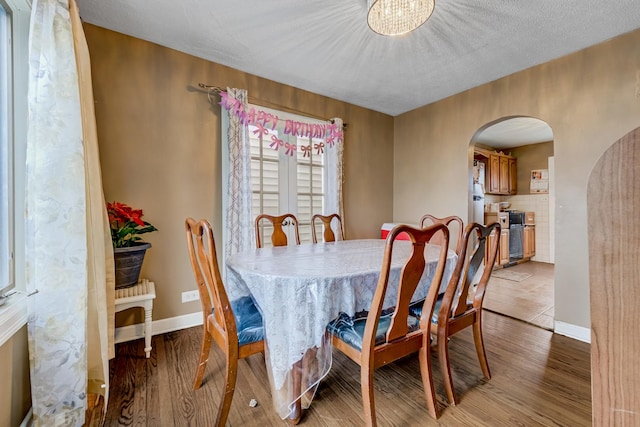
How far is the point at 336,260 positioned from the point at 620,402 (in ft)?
4.38

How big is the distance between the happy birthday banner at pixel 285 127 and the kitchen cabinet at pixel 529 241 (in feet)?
14.7

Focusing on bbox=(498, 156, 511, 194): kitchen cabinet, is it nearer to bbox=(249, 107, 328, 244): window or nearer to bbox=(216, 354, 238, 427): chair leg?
bbox=(249, 107, 328, 244): window

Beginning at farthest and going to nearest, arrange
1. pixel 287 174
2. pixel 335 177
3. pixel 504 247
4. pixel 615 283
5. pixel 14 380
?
pixel 504 247
pixel 335 177
pixel 287 174
pixel 14 380
pixel 615 283

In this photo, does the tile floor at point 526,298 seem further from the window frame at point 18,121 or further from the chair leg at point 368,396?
the window frame at point 18,121

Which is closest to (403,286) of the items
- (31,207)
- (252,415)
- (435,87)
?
(252,415)

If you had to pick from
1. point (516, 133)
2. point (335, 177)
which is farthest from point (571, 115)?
point (516, 133)

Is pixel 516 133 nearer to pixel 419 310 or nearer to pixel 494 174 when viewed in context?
pixel 494 174

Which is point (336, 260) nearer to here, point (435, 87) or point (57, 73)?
point (57, 73)

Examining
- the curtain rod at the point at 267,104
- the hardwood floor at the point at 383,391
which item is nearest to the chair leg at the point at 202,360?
the hardwood floor at the point at 383,391

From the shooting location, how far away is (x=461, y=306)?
162 centimetres

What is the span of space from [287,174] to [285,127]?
509 millimetres

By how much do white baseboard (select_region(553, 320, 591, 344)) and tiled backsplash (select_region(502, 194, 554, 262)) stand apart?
3648 millimetres

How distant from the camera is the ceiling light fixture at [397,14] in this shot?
5.07 ft

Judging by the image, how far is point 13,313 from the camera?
3.78 ft
